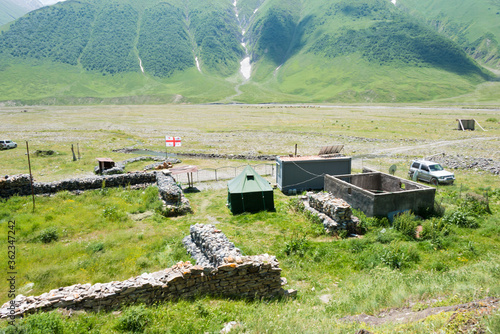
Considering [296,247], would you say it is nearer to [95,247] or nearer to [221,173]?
[95,247]

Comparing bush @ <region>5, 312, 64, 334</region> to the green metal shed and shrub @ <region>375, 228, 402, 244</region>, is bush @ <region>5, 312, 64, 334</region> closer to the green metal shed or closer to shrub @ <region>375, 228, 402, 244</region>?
the green metal shed

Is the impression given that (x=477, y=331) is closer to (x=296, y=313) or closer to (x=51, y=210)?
(x=296, y=313)

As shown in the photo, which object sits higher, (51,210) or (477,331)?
(477,331)

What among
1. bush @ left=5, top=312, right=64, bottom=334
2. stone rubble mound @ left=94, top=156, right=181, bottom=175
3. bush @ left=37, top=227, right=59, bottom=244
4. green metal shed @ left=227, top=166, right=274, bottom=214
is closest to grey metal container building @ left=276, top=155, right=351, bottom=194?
green metal shed @ left=227, top=166, right=274, bottom=214

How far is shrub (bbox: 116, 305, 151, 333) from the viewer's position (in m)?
7.28

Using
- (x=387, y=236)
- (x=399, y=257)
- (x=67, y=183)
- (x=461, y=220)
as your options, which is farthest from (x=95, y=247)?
(x=461, y=220)

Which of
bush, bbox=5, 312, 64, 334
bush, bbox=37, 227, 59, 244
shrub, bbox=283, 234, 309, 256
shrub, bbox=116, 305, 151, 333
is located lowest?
shrub, bbox=283, 234, 309, 256

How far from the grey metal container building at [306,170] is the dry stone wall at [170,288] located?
14.1m

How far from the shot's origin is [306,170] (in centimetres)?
2450

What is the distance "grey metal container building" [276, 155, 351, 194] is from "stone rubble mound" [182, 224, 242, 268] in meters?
11.9

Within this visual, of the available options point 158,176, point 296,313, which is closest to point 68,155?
point 158,176

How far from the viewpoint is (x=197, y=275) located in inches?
365

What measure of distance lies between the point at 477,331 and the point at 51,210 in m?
21.6

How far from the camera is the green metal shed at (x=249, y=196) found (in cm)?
1941
